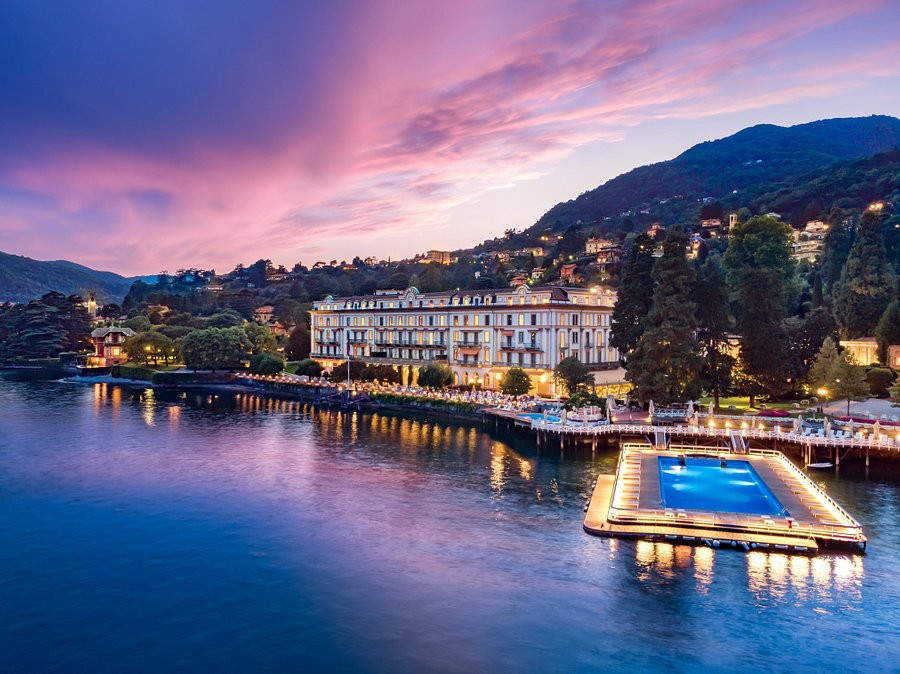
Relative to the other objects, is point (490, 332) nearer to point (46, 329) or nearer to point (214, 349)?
point (214, 349)

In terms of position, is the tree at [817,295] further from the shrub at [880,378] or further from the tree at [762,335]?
the tree at [762,335]

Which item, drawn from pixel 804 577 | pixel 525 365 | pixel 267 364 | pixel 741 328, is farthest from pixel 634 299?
pixel 267 364

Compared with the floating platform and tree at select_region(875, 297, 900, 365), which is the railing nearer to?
the floating platform

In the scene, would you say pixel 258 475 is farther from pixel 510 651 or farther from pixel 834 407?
pixel 834 407

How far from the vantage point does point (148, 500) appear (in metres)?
42.4

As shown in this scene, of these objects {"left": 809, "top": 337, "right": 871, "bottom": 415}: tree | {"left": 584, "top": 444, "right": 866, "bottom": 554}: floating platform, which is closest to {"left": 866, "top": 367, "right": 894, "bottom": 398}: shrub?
{"left": 809, "top": 337, "right": 871, "bottom": 415}: tree

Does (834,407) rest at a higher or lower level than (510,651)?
higher

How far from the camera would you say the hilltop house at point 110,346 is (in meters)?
148

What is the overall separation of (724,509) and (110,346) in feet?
473

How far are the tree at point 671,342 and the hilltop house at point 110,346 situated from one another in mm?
123488

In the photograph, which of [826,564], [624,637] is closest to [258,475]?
[624,637]

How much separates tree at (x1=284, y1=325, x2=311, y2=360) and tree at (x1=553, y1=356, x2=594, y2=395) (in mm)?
65227

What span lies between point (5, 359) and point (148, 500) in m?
157

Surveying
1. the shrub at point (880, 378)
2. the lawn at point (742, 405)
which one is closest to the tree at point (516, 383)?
the lawn at point (742, 405)
